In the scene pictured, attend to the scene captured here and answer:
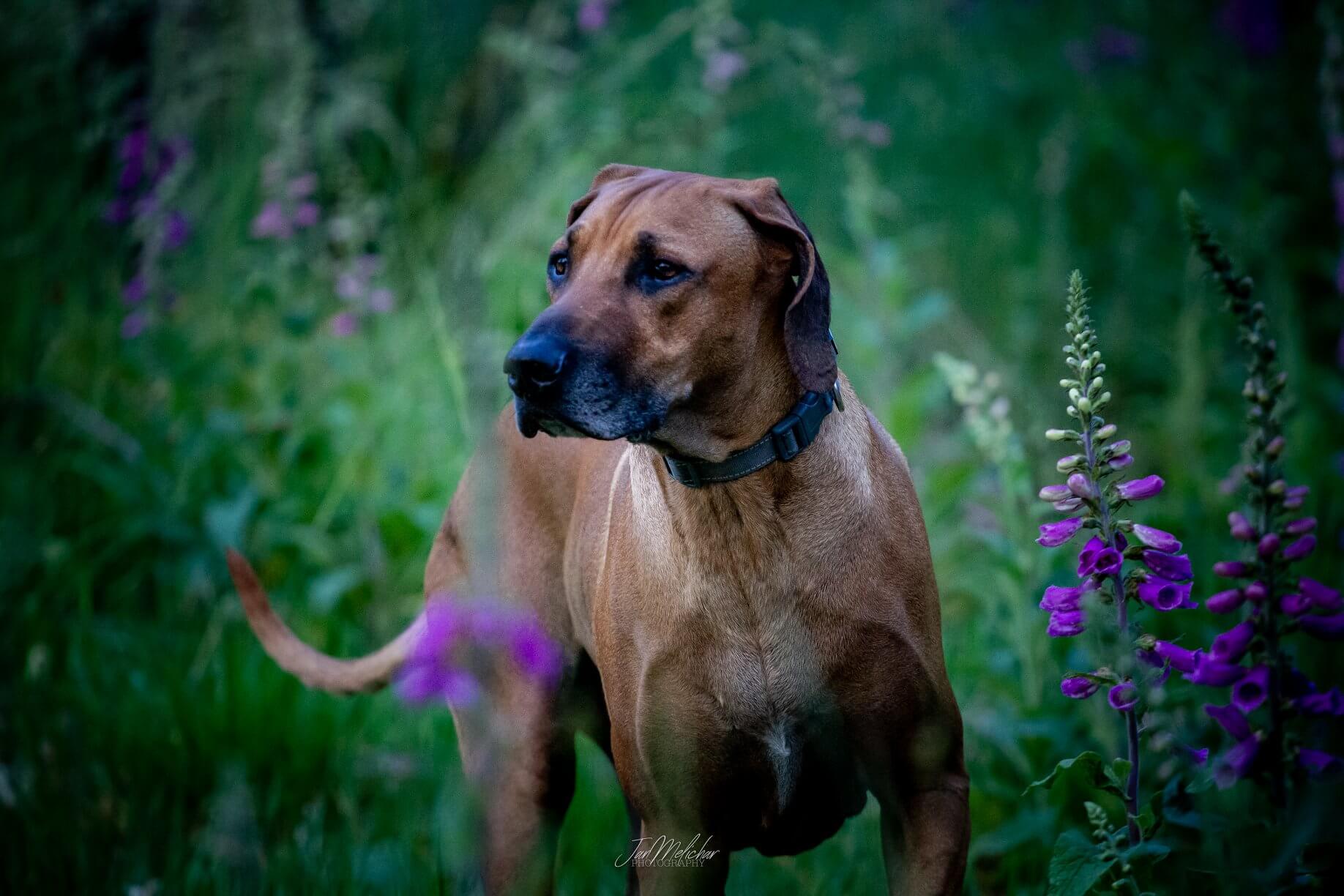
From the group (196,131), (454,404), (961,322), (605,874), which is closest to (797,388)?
(605,874)

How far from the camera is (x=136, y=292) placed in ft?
15.7

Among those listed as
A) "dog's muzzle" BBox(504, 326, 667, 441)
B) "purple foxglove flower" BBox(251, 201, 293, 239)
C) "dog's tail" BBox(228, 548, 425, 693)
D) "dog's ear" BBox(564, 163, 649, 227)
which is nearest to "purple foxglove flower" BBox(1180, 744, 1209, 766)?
"dog's muzzle" BBox(504, 326, 667, 441)

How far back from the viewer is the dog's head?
210 cm

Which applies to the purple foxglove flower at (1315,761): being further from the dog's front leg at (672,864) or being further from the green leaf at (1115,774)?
the dog's front leg at (672,864)

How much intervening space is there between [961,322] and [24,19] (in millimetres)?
4545

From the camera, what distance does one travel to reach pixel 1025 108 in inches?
295

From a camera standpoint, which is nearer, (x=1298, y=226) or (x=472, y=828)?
(x=472, y=828)

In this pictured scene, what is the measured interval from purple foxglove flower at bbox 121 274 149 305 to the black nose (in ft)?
10.9

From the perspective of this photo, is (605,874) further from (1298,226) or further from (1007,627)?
(1298,226)

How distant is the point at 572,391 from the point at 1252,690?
1.21 metres

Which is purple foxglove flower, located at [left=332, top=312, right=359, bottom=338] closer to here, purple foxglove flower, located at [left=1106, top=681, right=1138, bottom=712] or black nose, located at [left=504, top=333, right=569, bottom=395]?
black nose, located at [left=504, top=333, right=569, bottom=395]

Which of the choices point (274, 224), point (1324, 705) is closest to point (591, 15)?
point (274, 224)

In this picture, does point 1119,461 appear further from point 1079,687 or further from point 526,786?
point 526,786

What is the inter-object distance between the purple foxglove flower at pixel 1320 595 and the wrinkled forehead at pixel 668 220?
3.74ft
